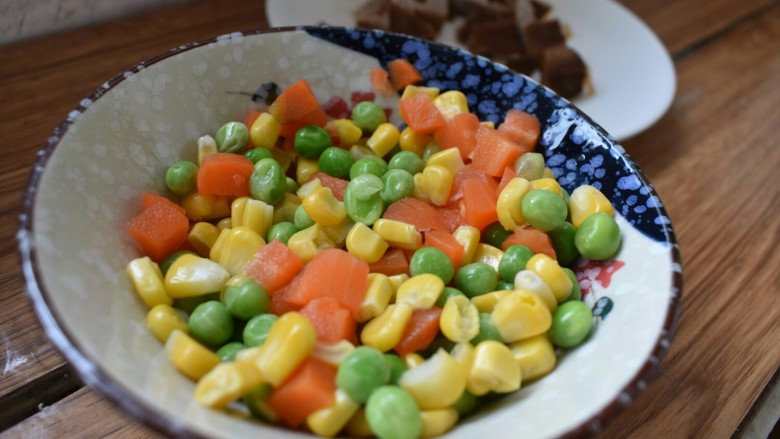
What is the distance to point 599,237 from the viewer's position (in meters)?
1.33

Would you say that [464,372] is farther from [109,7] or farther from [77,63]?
[109,7]

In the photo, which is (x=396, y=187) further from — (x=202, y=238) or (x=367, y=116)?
(x=202, y=238)

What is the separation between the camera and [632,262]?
1299 millimetres

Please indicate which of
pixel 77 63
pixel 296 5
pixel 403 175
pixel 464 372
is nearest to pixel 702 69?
pixel 296 5

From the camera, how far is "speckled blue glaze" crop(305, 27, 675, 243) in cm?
138

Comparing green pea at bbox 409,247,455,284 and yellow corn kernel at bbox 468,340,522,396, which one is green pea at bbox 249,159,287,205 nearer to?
green pea at bbox 409,247,455,284

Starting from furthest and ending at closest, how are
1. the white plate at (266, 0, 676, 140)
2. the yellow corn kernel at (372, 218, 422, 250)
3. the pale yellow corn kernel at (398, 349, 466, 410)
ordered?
the white plate at (266, 0, 676, 140), the yellow corn kernel at (372, 218, 422, 250), the pale yellow corn kernel at (398, 349, 466, 410)

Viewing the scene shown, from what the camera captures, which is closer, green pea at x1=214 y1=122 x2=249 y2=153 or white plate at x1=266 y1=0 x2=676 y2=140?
green pea at x1=214 y1=122 x2=249 y2=153

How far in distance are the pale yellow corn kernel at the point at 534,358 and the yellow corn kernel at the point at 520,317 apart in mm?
19

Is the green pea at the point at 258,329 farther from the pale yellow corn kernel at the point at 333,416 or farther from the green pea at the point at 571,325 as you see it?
the green pea at the point at 571,325

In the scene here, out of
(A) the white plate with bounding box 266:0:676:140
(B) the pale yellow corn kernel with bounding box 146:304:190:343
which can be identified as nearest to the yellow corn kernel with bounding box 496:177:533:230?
(B) the pale yellow corn kernel with bounding box 146:304:190:343

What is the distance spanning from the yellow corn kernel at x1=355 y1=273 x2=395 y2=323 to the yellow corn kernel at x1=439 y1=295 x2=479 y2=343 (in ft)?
0.36

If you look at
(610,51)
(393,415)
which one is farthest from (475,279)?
(610,51)

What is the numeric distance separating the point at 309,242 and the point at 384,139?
1.38 ft
